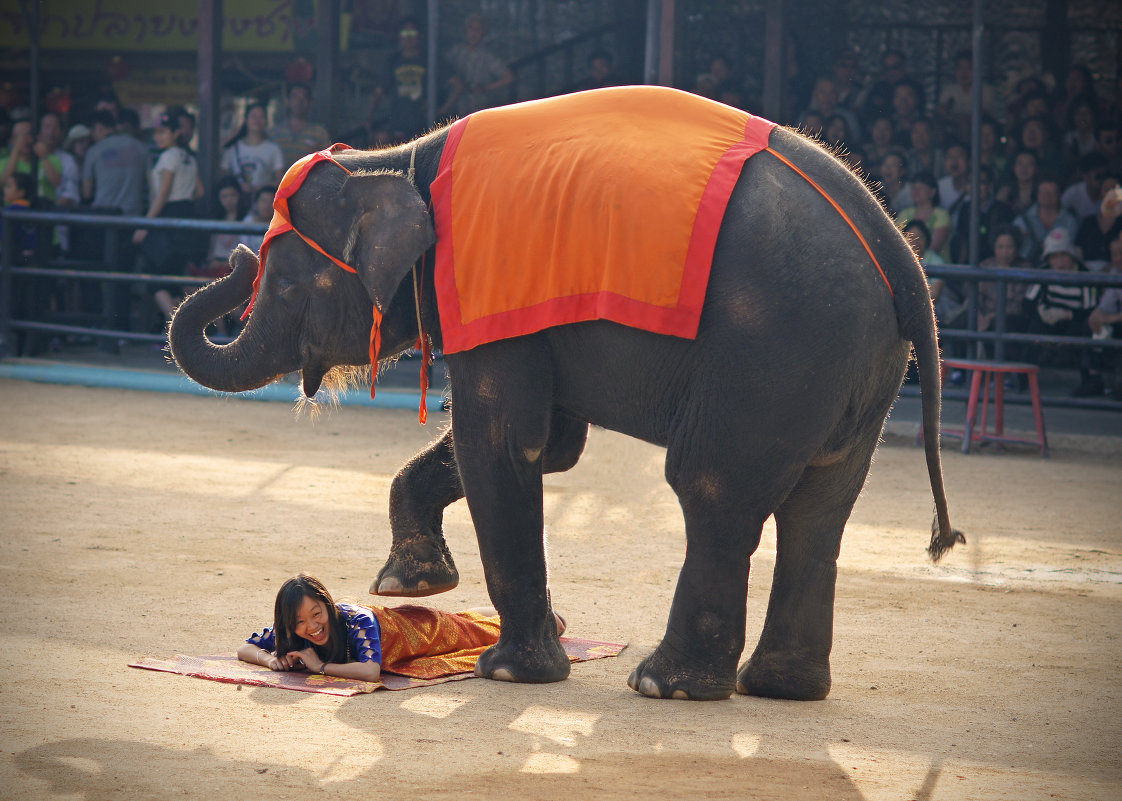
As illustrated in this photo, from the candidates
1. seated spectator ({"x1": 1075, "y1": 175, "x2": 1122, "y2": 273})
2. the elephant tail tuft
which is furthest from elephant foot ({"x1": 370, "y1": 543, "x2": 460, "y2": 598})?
seated spectator ({"x1": 1075, "y1": 175, "x2": 1122, "y2": 273})

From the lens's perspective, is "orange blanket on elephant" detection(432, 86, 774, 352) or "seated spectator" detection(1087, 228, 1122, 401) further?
"seated spectator" detection(1087, 228, 1122, 401)

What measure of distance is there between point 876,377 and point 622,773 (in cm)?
144

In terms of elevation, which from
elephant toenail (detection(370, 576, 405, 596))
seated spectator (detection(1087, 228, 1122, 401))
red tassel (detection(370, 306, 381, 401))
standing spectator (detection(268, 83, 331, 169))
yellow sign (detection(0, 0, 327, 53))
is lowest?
elephant toenail (detection(370, 576, 405, 596))

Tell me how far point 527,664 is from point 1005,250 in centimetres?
733

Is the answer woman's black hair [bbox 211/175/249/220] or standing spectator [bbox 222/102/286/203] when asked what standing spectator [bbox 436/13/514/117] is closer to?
standing spectator [bbox 222/102/286/203]

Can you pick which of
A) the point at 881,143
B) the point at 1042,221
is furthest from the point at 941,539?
the point at 881,143

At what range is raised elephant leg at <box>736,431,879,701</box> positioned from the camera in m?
4.38

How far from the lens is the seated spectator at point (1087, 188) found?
439 inches

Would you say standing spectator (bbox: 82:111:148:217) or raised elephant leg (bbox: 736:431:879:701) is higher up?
standing spectator (bbox: 82:111:148:217)

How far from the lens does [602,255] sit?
4148mm

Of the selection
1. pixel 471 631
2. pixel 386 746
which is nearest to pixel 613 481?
pixel 471 631

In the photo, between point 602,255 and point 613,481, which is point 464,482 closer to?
point 602,255

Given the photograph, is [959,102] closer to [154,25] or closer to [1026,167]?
[1026,167]

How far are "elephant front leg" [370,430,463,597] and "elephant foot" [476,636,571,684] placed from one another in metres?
0.47
